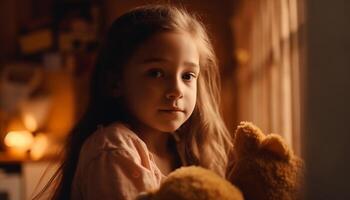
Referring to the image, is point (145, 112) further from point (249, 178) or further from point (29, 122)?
point (29, 122)

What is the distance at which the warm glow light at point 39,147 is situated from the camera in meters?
3.24

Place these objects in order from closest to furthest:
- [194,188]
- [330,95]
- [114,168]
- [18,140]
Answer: [330,95] < [194,188] < [114,168] < [18,140]

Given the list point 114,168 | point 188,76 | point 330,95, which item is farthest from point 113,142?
point 330,95

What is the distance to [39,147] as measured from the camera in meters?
3.30

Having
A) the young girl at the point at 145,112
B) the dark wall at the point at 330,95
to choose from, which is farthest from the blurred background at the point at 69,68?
the dark wall at the point at 330,95

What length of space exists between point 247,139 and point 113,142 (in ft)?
0.58

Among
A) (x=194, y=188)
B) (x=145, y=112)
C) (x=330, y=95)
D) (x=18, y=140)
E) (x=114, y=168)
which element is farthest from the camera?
(x=18, y=140)

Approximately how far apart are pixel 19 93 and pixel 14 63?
0.31m

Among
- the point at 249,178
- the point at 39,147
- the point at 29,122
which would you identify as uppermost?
the point at 249,178

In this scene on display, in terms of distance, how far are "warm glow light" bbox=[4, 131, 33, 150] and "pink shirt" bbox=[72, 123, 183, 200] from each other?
275 cm

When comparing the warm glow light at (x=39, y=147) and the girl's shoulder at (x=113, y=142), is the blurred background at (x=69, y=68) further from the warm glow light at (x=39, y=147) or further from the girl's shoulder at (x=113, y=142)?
the girl's shoulder at (x=113, y=142)

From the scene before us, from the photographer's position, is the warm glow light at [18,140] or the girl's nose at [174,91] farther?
the warm glow light at [18,140]

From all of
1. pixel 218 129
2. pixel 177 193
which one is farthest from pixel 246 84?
pixel 177 193

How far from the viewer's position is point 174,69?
2.23ft
